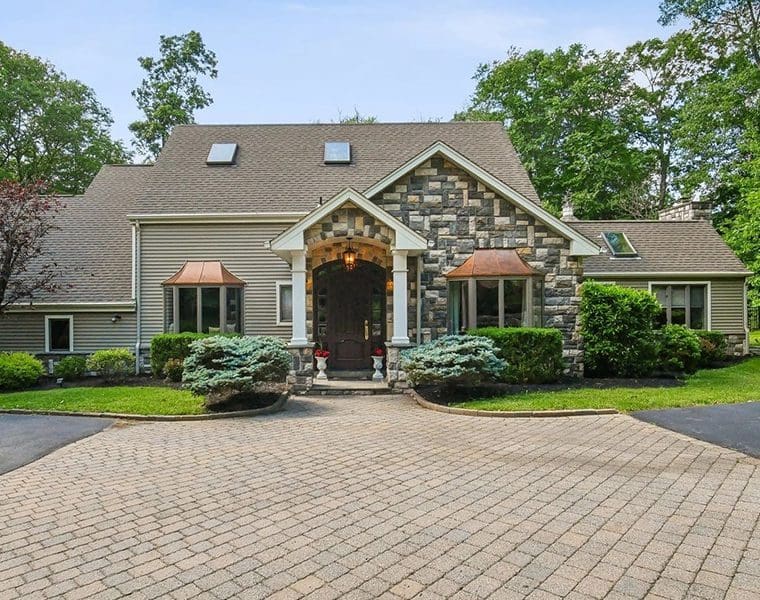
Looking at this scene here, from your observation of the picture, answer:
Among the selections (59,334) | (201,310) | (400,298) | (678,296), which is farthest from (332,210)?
(678,296)

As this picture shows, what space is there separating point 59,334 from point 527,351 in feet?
43.6

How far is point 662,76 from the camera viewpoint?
2912cm

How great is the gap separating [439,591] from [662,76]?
33.3 m

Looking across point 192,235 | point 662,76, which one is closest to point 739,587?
point 192,235

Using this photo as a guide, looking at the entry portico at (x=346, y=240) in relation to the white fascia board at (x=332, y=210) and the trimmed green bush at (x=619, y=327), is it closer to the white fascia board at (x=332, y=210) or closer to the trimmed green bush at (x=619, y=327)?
the white fascia board at (x=332, y=210)

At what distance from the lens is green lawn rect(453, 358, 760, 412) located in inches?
370

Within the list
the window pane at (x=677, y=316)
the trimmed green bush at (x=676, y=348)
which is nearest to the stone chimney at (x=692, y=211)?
the window pane at (x=677, y=316)

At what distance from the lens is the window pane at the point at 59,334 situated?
15.3 meters

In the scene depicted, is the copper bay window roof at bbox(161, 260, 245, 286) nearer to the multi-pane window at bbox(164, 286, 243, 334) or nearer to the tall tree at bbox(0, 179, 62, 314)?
the multi-pane window at bbox(164, 286, 243, 334)

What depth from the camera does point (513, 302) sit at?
1239 cm

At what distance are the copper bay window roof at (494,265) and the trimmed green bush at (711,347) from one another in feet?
23.3

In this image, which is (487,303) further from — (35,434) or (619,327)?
(35,434)

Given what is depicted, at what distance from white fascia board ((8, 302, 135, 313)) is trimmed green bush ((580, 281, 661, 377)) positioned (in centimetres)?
1233

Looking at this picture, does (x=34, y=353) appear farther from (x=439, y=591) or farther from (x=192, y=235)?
(x=439, y=591)
